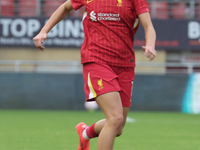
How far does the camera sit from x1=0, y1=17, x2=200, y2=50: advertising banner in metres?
16.8

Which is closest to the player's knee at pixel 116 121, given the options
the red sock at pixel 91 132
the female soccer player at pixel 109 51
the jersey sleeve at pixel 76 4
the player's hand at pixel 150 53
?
the female soccer player at pixel 109 51

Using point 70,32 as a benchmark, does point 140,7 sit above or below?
above

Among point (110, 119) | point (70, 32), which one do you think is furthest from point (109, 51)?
point (70, 32)

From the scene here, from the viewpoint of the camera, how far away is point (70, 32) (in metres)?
16.9

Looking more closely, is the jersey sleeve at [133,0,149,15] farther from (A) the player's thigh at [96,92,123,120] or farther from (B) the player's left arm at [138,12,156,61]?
(A) the player's thigh at [96,92,123,120]

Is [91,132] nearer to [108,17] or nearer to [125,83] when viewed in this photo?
[125,83]

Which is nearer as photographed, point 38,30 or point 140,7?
point 140,7

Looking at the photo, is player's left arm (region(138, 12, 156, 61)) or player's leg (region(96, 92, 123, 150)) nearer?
player's left arm (region(138, 12, 156, 61))

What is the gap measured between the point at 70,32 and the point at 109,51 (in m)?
13.2

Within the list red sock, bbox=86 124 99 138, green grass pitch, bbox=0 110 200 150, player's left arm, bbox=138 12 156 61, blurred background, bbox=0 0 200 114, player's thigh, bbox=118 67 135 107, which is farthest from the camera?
blurred background, bbox=0 0 200 114

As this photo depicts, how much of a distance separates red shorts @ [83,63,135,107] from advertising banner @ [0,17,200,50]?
12939 mm

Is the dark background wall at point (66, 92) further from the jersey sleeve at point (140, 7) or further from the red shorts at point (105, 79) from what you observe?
the jersey sleeve at point (140, 7)

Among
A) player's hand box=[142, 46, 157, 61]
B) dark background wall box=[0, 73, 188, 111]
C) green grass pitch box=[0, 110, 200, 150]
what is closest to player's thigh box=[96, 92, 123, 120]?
player's hand box=[142, 46, 157, 61]

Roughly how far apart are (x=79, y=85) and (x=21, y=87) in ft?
6.42
